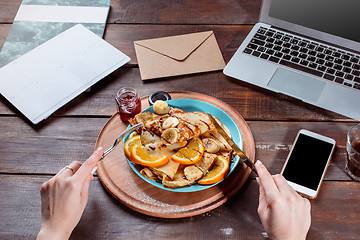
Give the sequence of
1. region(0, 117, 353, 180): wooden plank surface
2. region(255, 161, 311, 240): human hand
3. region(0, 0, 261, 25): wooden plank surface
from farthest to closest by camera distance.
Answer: region(0, 0, 261, 25): wooden plank surface < region(0, 117, 353, 180): wooden plank surface < region(255, 161, 311, 240): human hand

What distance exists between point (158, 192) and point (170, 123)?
0.21m

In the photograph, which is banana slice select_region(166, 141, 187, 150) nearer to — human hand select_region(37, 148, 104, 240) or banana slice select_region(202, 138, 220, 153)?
banana slice select_region(202, 138, 220, 153)

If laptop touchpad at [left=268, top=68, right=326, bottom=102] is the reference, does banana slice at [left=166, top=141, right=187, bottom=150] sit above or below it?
below

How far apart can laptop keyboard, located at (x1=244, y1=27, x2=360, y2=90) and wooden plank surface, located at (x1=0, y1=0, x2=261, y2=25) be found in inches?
8.1

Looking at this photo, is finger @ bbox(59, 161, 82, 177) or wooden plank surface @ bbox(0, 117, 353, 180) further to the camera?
wooden plank surface @ bbox(0, 117, 353, 180)

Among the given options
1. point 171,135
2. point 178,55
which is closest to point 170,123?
point 171,135

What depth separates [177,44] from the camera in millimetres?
1333

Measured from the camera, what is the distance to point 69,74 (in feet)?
4.07

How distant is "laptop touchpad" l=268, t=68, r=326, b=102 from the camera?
114 cm

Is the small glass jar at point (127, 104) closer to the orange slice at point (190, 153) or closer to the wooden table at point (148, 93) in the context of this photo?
the wooden table at point (148, 93)

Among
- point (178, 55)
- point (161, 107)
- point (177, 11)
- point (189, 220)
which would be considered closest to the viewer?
point (189, 220)

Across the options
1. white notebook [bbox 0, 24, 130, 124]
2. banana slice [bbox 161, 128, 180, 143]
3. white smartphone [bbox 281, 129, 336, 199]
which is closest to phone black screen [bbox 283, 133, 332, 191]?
white smartphone [bbox 281, 129, 336, 199]

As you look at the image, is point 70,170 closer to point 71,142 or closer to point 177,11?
point 71,142

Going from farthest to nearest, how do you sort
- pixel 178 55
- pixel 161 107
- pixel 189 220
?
pixel 178 55
pixel 161 107
pixel 189 220
